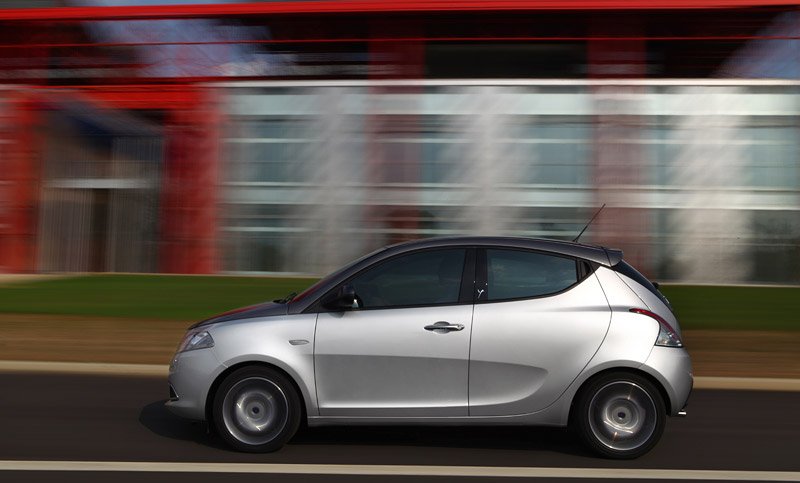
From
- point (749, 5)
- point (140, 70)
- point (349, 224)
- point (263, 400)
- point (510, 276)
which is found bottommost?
point (263, 400)

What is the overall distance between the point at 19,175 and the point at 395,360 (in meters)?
14.9

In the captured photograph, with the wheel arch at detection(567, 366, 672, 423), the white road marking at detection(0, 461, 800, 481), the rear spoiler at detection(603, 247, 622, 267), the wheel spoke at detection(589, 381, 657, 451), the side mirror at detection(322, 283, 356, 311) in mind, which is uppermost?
the rear spoiler at detection(603, 247, 622, 267)

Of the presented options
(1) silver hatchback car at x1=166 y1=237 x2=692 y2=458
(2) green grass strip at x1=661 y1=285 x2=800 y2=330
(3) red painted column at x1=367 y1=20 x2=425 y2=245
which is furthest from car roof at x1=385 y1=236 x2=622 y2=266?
(3) red painted column at x1=367 y1=20 x2=425 y2=245

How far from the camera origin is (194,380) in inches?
234

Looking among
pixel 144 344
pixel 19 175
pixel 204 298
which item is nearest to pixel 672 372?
pixel 144 344

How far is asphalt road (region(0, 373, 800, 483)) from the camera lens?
5.77 metres

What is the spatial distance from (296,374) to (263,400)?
0.96 ft

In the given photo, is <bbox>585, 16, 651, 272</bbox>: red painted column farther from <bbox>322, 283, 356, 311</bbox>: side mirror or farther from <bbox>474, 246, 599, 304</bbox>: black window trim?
<bbox>322, 283, 356, 311</bbox>: side mirror

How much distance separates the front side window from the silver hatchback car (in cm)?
2

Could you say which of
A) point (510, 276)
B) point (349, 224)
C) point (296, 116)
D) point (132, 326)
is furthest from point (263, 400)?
point (296, 116)

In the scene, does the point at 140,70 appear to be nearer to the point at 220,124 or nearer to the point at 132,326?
the point at 220,124

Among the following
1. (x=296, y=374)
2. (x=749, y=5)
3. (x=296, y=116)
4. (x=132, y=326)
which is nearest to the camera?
(x=296, y=374)

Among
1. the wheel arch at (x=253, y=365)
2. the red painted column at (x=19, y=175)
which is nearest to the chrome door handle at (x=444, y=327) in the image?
the wheel arch at (x=253, y=365)

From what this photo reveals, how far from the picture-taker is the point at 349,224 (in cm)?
1708
